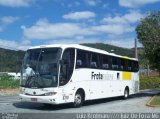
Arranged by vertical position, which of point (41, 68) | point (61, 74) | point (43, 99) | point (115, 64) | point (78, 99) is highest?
point (115, 64)

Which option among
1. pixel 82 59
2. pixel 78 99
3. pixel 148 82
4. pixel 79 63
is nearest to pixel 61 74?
pixel 79 63

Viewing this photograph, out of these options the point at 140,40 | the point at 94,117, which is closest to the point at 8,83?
the point at 140,40

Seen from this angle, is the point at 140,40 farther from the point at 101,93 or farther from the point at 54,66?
the point at 54,66

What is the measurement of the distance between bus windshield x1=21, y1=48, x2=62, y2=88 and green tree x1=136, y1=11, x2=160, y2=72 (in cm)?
1264

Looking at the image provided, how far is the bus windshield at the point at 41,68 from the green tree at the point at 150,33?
1264 centimetres

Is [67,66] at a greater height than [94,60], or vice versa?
[94,60]

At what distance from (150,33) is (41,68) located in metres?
13.5

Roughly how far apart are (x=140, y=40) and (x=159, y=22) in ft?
7.05

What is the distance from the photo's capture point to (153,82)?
61.0 meters

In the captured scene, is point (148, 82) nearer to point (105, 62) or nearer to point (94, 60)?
point (105, 62)

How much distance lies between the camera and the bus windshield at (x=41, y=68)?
19.2 metres

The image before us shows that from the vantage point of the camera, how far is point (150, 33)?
1194 inches

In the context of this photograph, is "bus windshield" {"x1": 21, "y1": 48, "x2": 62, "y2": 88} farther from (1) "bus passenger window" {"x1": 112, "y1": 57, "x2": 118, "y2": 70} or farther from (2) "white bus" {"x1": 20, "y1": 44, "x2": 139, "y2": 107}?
(1) "bus passenger window" {"x1": 112, "y1": 57, "x2": 118, "y2": 70}

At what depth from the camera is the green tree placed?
98.9 feet
